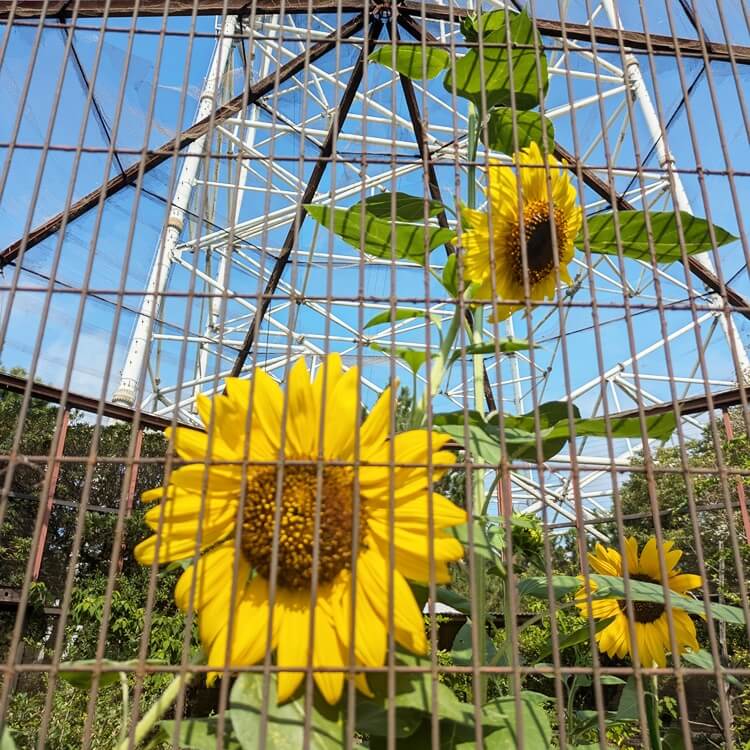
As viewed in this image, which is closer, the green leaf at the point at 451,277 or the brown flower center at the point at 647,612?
the green leaf at the point at 451,277

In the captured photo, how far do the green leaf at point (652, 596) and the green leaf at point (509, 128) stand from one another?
0.78 m

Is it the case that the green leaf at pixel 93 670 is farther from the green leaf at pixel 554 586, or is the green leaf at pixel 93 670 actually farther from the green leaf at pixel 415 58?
the green leaf at pixel 415 58

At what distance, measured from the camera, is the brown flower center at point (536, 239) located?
116 cm

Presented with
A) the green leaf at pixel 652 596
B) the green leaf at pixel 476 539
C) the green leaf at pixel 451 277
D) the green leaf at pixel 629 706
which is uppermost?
the green leaf at pixel 451 277

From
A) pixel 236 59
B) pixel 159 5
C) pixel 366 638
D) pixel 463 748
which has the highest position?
pixel 236 59

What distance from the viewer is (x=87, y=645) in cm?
452

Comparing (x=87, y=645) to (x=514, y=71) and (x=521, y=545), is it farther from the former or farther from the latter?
(x=514, y=71)

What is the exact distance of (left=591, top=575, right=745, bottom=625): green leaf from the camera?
98 cm

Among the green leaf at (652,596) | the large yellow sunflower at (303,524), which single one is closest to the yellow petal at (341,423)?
the large yellow sunflower at (303,524)

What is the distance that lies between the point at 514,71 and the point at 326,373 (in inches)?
29.0

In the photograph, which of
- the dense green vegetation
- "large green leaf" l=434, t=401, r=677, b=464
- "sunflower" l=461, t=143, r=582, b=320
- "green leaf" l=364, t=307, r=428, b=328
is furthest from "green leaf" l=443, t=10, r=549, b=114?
the dense green vegetation

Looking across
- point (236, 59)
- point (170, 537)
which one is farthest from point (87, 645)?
point (236, 59)

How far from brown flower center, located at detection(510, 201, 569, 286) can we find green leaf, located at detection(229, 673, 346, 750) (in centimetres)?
76

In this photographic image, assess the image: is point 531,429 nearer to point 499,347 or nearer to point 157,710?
point 499,347
